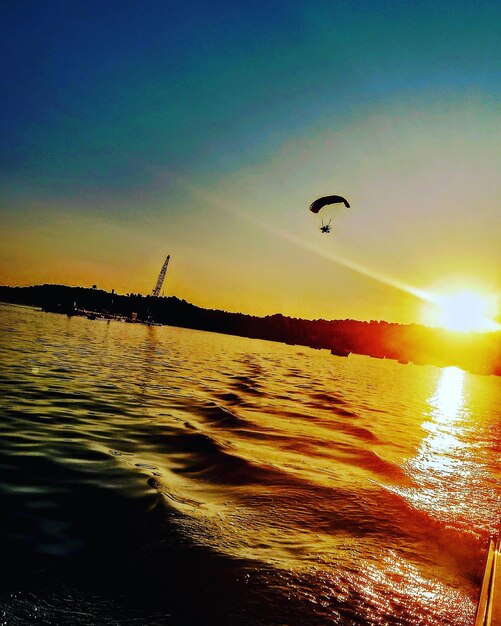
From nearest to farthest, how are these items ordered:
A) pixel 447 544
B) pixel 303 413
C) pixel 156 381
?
pixel 447 544 < pixel 303 413 < pixel 156 381

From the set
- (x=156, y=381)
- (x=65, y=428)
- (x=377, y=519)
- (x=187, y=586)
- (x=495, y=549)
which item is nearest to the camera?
(x=187, y=586)

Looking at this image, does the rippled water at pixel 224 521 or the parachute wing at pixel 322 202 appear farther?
the parachute wing at pixel 322 202

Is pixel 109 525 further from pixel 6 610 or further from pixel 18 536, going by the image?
pixel 6 610

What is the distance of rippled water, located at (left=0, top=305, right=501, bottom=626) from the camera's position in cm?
455

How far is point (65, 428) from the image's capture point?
11.4m

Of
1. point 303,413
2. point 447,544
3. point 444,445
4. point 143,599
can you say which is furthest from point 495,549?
point 303,413

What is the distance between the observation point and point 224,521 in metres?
6.74

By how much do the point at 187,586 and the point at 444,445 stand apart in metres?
15.4

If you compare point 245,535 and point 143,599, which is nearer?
point 143,599

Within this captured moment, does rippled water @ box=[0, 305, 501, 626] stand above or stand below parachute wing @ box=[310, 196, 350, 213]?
below

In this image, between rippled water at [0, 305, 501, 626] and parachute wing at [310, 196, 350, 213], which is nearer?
rippled water at [0, 305, 501, 626]

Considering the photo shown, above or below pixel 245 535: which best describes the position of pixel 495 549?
above

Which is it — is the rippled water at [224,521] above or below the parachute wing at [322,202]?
below

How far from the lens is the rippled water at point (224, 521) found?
14.9 feet
